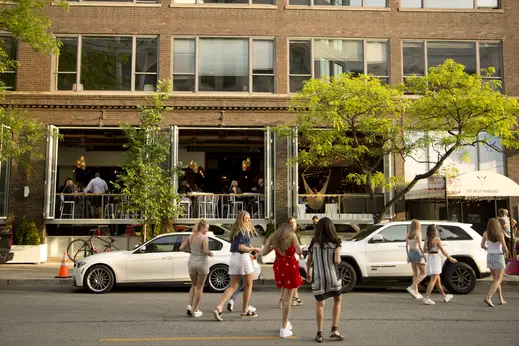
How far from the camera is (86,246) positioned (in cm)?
1800

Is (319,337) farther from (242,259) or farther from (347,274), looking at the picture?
(347,274)

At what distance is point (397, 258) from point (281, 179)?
778 cm

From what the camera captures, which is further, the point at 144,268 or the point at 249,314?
the point at 144,268

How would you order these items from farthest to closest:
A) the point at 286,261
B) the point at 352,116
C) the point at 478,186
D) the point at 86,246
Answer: the point at 86,246, the point at 478,186, the point at 352,116, the point at 286,261

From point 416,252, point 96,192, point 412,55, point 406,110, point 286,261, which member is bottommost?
point 416,252

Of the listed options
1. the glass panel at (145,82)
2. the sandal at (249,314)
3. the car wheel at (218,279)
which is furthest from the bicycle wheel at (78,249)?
the sandal at (249,314)

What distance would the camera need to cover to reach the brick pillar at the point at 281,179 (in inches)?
773

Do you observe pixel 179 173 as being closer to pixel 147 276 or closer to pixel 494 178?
pixel 147 276

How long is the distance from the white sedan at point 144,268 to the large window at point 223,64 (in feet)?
29.8

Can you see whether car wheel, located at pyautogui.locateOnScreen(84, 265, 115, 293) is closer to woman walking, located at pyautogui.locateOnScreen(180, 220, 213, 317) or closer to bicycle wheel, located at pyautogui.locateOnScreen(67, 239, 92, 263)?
woman walking, located at pyautogui.locateOnScreen(180, 220, 213, 317)

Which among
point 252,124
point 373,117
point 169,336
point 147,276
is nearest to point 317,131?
point 373,117

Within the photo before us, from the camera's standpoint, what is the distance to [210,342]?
707 cm

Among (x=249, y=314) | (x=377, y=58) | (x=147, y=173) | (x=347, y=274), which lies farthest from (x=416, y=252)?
(x=377, y=58)

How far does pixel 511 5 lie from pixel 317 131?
10.9 m
